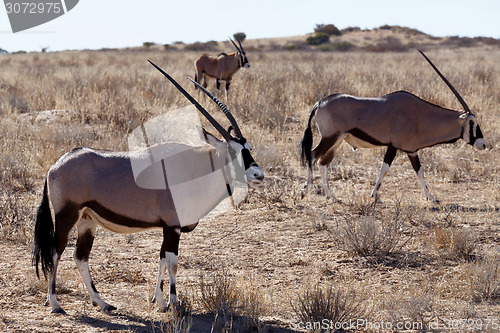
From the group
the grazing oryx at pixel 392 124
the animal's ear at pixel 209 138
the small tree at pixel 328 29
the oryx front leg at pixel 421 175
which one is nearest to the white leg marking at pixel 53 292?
the animal's ear at pixel 209 138

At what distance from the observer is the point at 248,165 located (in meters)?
4.18

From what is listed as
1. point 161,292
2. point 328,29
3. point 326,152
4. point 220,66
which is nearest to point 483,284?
point 161,292

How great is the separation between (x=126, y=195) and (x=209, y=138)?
786 mm

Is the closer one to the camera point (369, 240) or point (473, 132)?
point (369, 240)

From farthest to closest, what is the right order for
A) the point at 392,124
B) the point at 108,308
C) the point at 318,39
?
the point at 318,39, the point at 392,124, the point at 108,308

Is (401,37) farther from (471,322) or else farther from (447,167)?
(471,322)

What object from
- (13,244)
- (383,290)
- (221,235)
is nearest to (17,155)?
(13,244)

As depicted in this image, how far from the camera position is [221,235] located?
673cm

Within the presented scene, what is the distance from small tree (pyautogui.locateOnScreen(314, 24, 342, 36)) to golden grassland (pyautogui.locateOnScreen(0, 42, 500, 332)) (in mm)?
63635

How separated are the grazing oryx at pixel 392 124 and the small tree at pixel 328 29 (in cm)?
6744

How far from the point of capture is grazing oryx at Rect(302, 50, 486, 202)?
8.09 metres

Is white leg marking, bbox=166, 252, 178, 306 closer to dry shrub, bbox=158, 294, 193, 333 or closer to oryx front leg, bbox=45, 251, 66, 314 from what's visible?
dry shrub, bbox=158, 294, 193, 333

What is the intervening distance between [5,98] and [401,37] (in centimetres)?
6552

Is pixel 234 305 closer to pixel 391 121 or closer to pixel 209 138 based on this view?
pixel 209 138
